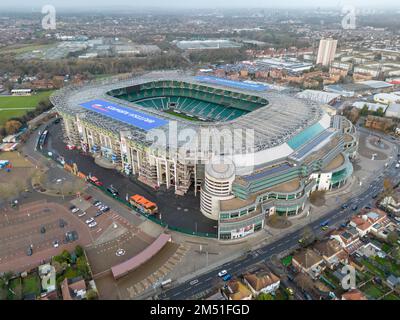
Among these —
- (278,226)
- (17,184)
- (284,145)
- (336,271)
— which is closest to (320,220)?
(278,226)

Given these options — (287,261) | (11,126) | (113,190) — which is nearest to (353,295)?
(287,261)

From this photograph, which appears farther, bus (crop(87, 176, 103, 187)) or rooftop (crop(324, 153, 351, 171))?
bus (crop(87, 176, 103, 187))

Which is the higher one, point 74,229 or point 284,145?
point 284,145

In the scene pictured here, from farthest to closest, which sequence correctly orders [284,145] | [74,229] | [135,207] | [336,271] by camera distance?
[284,145] → [135,207] → [74,229] → [336,271]

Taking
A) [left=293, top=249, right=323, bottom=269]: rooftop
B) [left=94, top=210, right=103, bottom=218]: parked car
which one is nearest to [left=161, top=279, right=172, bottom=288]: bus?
[left=293, top=249, right=323, bottom=269]: rooftop

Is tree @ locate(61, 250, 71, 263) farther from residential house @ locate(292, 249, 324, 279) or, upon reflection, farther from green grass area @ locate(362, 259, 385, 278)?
green grass area @ locate(362, 259, 385, 278)

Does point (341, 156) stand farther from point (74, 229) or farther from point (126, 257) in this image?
point (74, 229)

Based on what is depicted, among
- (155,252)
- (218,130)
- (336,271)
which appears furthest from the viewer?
(218,130)
